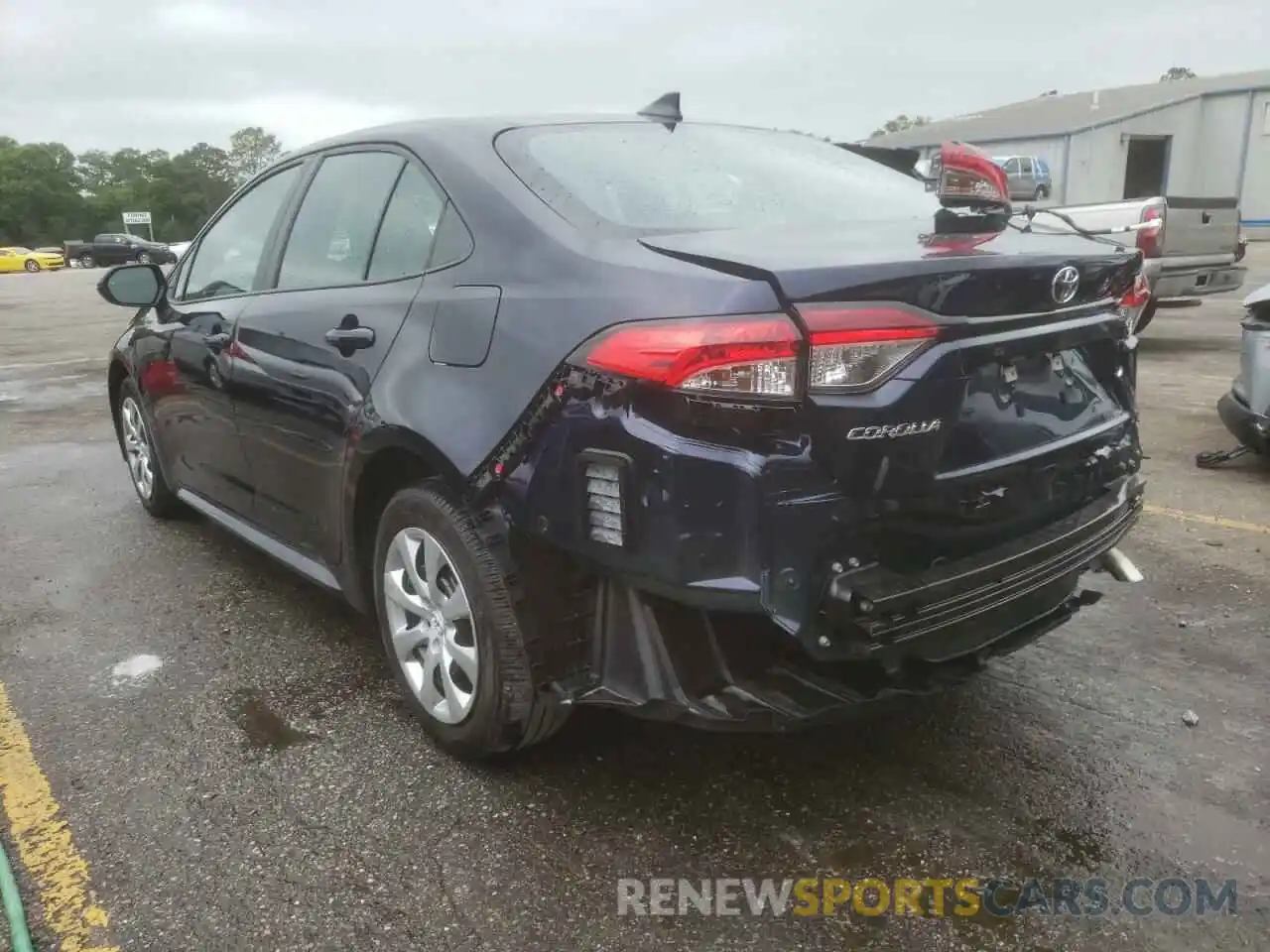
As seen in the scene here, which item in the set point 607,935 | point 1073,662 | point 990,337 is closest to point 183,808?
point 607,935

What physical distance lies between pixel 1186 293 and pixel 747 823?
28.3 ft

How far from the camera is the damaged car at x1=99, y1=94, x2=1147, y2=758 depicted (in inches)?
79.0

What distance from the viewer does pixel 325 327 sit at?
3002 millimetres

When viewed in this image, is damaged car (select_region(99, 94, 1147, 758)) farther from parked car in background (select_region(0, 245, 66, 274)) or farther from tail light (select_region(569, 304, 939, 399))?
parked car in background (select_region(0, 245, 66, 274))

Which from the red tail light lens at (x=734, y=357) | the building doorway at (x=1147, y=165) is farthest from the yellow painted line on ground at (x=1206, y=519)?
the building doorway at (x=1147, y=165)

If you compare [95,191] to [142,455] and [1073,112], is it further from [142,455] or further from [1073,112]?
[142,455]

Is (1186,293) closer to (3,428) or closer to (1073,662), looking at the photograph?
(1073,662)

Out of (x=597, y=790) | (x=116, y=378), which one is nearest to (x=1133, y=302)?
(x=597, y=790)

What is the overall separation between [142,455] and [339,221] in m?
2.36

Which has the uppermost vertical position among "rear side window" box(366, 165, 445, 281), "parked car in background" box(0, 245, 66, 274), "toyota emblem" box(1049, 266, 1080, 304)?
"rear side window" box(366, 165, 445, 281)

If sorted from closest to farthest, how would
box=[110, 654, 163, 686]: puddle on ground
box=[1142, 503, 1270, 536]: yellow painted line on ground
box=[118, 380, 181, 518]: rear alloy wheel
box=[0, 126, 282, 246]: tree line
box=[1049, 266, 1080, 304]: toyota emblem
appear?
box=[1049, 266, 1080, 304]: toyota emblem, box=[110, 654, 163, 686]: puddle on ground, box=[1142, 503, 1270, 536]: yellow painted line on ground, box=[118, 380, 181, 518]: rear alloy wheel, box=[0, 126, 282, 246]: tree line

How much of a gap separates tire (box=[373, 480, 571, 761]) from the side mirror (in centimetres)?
222

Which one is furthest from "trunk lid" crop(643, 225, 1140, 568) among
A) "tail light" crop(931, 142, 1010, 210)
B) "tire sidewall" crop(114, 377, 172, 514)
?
"tire sidewall" crop(114, 377, 172, 514)

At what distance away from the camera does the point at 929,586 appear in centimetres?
212
